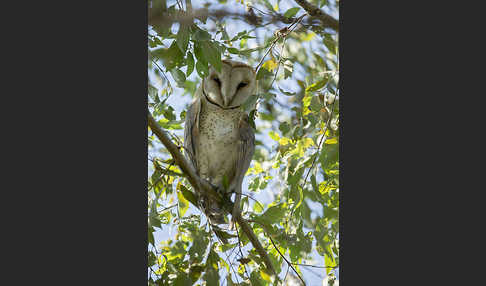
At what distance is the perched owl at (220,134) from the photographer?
2914mm

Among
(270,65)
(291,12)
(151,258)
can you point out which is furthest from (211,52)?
(151,258)

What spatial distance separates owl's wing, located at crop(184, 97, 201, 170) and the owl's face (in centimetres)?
11

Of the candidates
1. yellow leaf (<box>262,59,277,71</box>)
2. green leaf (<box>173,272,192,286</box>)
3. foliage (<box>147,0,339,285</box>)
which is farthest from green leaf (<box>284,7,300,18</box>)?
green leaf (<box>173,272,192,286</box>)

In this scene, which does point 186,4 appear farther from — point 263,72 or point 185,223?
point 185,223

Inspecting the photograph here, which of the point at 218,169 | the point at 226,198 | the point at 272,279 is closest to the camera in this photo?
the point at 272,279

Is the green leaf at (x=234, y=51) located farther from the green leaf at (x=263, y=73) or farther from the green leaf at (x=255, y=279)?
the green leaf at (x=255, y=279)

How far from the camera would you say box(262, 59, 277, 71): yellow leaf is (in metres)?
2.81

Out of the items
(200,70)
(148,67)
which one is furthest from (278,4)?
(148,67)

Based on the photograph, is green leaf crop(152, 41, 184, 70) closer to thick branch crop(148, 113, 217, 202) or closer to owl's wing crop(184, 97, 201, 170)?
thick branch crop(148, 113, 217, 202)

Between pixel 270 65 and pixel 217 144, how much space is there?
67 cm

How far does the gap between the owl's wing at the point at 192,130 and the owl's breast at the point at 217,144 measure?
0.10 ft

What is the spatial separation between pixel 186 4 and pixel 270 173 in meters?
1.03

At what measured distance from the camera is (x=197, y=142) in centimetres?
325

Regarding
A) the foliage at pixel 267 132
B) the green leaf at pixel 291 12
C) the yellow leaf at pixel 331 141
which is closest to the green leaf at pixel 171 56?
the foliage at pixel 267 132
